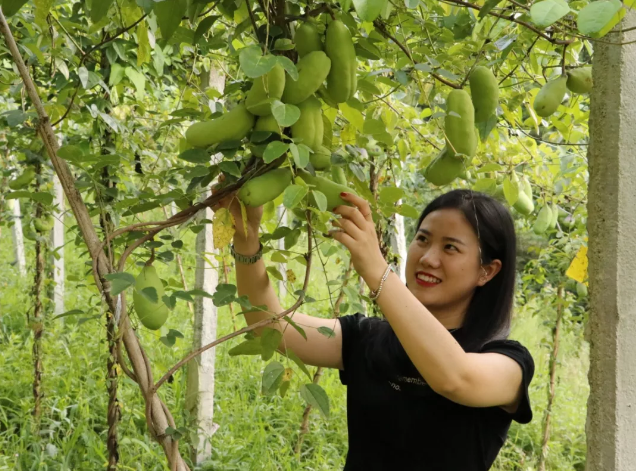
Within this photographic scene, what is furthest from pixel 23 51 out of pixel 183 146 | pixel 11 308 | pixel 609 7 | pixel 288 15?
pixel 11 308

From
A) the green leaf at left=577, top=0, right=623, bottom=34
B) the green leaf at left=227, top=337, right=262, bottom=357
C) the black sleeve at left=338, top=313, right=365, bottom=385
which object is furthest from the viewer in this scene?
the black sleeve at left=338, top=313, right=365, bottom=385

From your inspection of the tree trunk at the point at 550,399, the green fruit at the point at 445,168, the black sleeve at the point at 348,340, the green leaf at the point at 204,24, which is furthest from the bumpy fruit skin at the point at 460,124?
the tree trunk at the point at 550,399

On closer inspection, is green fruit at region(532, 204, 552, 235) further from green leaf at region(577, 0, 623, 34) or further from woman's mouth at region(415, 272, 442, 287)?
green leaf at region(577, 0, 623, 34)

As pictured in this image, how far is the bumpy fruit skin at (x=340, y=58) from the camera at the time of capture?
2.89 ft

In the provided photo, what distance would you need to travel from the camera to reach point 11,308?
14.6ft

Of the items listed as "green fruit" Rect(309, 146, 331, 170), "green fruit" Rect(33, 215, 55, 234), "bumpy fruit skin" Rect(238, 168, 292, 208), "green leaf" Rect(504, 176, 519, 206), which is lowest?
"bumpy fruit skin" Rect(238, 168, 292, 208)

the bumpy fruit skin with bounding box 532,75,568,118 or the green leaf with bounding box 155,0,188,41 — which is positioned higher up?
the bumpy fruit skin with bounding box 532,75,568,118

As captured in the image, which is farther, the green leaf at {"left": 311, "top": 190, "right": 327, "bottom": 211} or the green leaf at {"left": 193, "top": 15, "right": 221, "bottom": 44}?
the green leaf at {"left": 193, "top": 15, "right": 221, "bottom": 44}

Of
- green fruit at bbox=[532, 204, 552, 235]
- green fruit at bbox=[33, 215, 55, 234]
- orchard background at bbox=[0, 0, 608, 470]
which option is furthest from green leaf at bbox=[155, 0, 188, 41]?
green fruit at bbox=[33, 215, 55, 234]

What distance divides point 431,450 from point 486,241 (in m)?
0.48

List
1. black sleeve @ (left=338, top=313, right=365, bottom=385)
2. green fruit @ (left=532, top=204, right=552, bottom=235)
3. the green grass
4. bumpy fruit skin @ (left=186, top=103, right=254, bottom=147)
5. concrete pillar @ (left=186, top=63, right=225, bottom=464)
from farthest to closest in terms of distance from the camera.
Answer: the green grass → concrete pillar @ (left=186, top=63, right=225, bottom=464) → green fruit @ (left=532, top=204, right=552, bottom=235) → black sleeve @ (left=338, top=313, right=365, bottom=385) → bumpy fruit skin @ (left=186, top=103, right=254, bottom=147)

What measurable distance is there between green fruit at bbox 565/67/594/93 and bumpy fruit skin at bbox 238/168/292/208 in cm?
61

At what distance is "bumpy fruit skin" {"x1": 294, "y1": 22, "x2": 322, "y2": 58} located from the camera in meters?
0.88

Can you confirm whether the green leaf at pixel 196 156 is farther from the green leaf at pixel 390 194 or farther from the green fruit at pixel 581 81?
the green fruit at pixel 581 81
